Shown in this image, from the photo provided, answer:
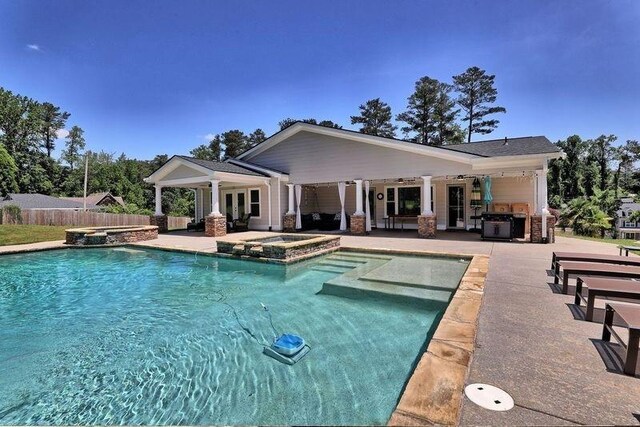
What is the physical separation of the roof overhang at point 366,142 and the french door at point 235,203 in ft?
7.22

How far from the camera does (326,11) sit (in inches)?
416

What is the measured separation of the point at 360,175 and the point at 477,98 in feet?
81.6

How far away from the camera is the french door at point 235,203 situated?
1858 centimetres

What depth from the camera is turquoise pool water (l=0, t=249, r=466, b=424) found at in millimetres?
2758

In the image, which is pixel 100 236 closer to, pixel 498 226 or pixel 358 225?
pixel 358 225

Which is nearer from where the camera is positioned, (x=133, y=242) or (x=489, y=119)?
(x=133, y=242)

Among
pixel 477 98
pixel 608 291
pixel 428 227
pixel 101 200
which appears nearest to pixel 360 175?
pixel 428 227

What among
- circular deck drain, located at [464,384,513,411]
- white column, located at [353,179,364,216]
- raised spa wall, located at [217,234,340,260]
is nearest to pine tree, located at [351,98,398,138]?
white column, located at [353,179,364,216]

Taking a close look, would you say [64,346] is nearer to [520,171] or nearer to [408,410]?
[408,410]

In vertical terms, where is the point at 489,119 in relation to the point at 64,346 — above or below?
above

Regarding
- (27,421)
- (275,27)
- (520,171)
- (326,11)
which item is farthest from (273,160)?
(27,421)

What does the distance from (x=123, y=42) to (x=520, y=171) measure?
56.0ft

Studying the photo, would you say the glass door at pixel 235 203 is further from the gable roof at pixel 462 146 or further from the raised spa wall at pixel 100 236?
the raised spa wall at pixel 100 236

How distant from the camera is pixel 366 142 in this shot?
14.8m
